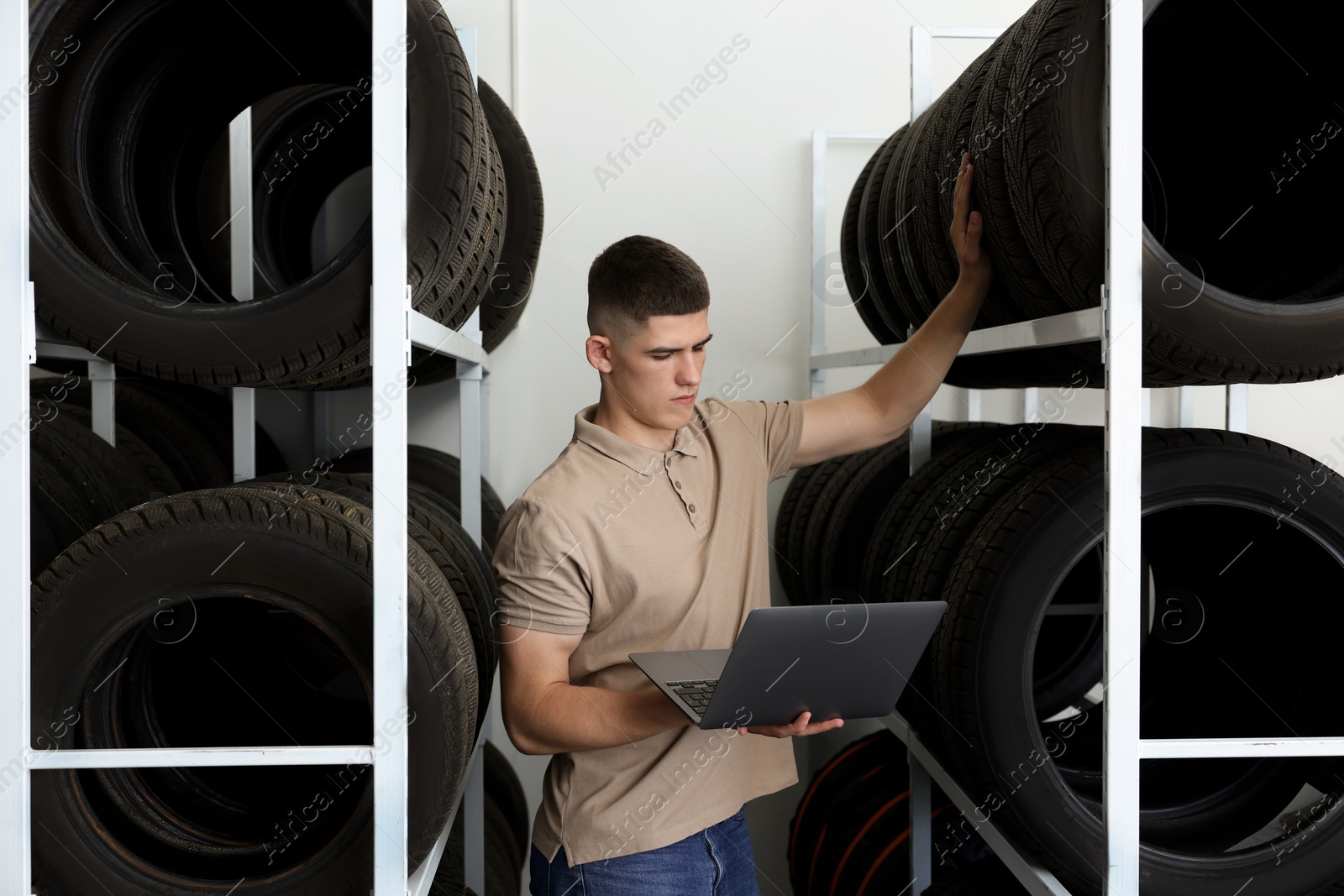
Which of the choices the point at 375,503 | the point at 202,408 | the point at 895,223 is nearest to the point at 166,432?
the point at 202,408

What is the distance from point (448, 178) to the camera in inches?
51.8

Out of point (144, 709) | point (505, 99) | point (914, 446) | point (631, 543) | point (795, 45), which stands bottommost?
point (144, 709)

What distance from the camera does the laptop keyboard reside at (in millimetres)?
1166

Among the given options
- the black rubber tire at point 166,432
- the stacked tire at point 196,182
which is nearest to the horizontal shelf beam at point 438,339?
the stacked tire at point 196,182

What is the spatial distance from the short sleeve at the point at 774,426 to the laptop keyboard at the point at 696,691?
20.2 inches

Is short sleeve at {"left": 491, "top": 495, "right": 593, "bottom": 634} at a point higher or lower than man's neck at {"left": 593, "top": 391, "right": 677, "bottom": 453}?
lower

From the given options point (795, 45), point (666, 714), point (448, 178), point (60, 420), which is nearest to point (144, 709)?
point (60, 420)

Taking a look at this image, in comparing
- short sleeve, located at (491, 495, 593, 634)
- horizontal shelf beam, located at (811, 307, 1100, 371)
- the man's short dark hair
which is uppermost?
the man's short dark hair

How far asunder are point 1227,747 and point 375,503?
112 cm

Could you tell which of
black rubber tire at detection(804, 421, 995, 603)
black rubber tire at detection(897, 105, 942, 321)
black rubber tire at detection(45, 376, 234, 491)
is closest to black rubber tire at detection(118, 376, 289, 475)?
black rubber tire at detection(45, 376, 234, 491)

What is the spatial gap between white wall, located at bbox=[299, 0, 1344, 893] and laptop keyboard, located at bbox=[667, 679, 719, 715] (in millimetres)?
1603

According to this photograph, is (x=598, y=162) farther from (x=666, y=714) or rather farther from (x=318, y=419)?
(x=666, y=714)

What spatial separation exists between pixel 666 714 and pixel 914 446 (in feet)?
3.48

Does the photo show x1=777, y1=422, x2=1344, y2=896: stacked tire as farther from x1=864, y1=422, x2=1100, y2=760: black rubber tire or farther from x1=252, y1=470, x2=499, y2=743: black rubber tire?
x1=252, y1=470, x2=499, y2=743: black rubber tire
